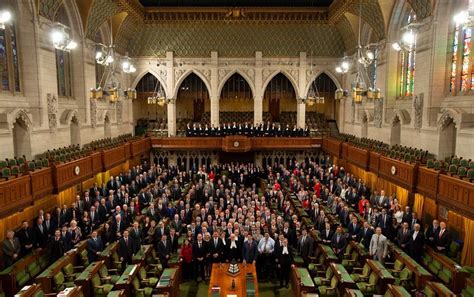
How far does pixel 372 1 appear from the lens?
64.6ft

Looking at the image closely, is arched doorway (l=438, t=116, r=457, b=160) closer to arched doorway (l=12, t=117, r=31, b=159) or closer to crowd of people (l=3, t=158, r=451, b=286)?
crowd of people (l=3, t=158, r=451, b=286)

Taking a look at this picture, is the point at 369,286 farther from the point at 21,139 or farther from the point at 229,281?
the point at 21,139

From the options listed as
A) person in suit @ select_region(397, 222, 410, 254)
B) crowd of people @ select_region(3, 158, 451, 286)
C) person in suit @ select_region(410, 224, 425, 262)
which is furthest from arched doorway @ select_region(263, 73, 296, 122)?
person in suit @ select_region(410, 224, 425, 262)

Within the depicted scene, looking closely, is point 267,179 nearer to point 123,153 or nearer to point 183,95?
point 123,153

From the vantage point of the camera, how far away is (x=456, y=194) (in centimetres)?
1046

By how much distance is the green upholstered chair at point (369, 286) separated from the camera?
8805 mm

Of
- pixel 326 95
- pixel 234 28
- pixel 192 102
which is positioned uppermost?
pixel 234 28

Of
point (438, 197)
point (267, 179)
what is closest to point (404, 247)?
point (438, 197)

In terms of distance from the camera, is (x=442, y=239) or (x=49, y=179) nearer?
(x=442, y=239)

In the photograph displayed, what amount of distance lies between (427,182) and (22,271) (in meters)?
12.6

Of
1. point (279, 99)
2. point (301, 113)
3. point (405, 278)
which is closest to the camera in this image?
point (405, 278)

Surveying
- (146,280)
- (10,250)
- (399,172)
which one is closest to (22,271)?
(10,250)

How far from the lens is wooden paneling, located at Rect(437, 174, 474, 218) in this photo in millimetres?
9789

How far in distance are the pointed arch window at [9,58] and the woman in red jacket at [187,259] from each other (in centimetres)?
1003
